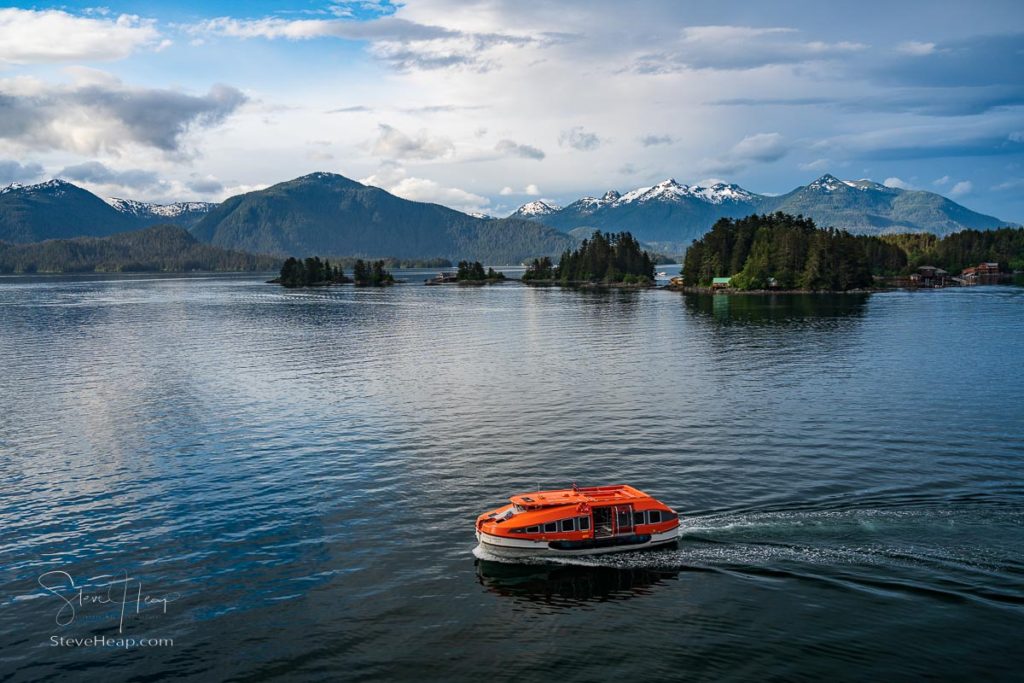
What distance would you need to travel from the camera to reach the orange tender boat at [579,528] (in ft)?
A: 153

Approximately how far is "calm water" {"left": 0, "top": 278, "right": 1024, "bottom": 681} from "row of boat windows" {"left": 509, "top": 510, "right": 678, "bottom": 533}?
2265 mm

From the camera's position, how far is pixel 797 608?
39500 millimetres

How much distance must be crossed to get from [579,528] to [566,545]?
1382 mm

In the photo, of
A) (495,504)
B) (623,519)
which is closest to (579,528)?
(623,519)

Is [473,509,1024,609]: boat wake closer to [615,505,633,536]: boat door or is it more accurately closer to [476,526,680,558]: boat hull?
[476,526,680,558]: boat hull

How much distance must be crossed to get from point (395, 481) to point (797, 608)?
110 ft

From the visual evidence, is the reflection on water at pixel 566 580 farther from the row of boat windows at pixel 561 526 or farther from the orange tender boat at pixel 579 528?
the row of boat windows at pixel 561 526

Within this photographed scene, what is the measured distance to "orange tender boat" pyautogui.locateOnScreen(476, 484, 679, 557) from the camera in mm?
46500

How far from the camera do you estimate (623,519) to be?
47125 millimetres

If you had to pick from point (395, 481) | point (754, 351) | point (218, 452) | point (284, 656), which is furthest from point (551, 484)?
point (754, 351)

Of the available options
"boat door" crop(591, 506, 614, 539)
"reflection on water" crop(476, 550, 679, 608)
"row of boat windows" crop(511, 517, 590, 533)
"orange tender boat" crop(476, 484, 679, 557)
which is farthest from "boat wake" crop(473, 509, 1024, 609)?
"row of boat windows" crop(511, 517, 590, 533)

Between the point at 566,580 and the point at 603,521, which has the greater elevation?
the point at 603,521

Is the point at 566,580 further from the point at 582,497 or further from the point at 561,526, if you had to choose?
the point at 582,497

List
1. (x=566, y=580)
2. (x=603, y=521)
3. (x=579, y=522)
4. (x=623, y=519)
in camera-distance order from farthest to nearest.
Answer: (x=603, y=521), (x=623, y=519), (x=579, y=522), (x=566, y=580)
